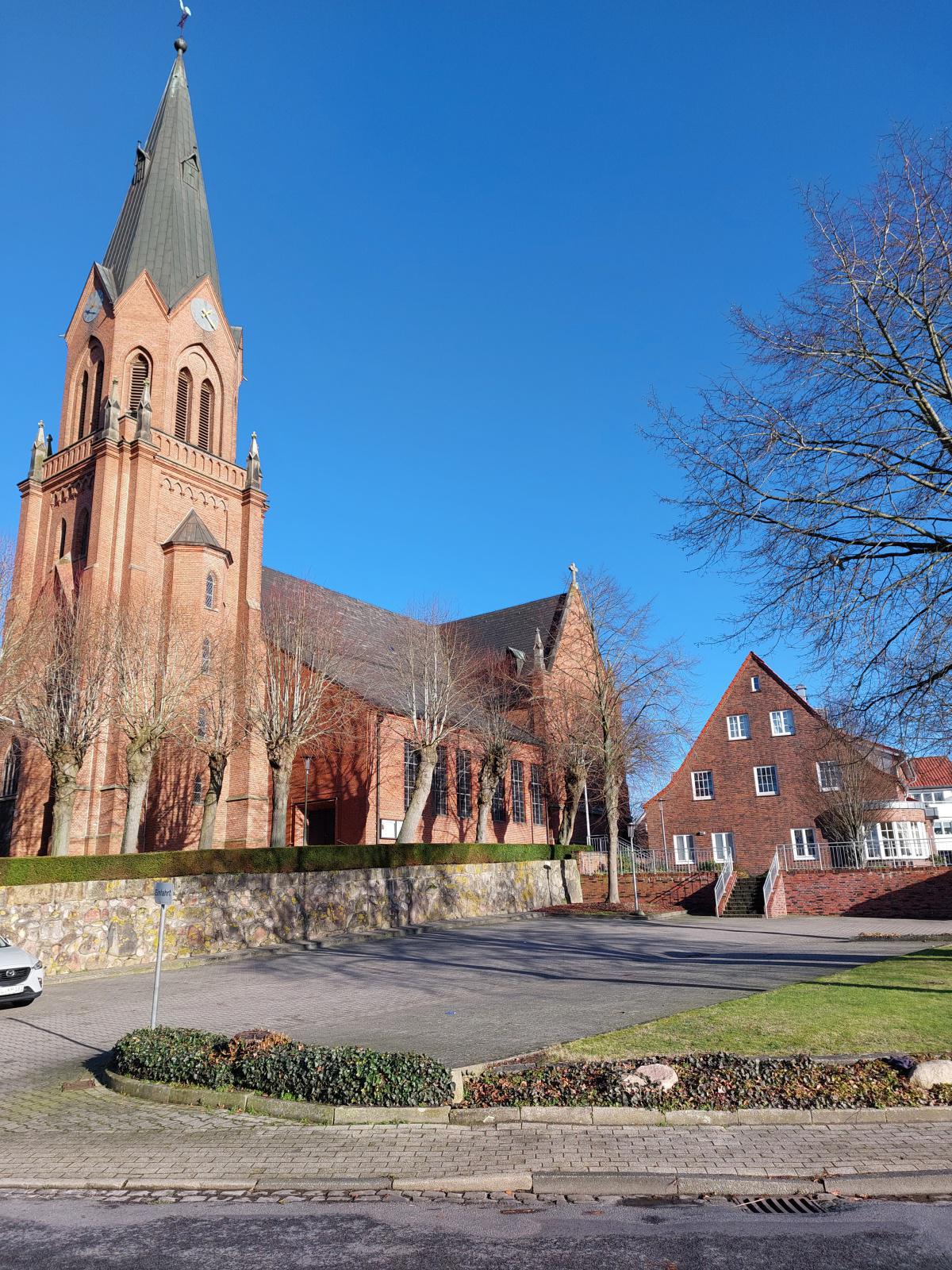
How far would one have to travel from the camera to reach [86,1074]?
1081cm

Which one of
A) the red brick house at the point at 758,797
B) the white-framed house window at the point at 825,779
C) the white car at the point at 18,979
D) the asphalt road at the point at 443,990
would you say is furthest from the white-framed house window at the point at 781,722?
the white car at the point at 18,979

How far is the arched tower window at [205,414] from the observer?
4197cm

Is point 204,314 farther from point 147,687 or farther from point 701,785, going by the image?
point 701,785

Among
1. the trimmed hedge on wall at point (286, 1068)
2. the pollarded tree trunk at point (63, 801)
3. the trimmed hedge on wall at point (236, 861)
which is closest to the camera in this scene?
the trimmed hedge on wall at point (286, 1068)

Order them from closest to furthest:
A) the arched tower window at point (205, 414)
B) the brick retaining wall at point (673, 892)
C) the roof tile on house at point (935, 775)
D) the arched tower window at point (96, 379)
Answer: the brick retaining wall at point (673, 892) → the arched tower window at point (96, 379) → the arched tower window at point (205, 414) → the roof tile on house at point (935, 775)

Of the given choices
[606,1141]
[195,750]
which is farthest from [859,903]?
[606,1141]

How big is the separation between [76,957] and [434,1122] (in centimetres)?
1590

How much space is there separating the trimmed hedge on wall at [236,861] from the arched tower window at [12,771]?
11.8m

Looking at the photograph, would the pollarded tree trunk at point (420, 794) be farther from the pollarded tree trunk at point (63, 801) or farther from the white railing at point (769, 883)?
the white railing at point (769, 883)

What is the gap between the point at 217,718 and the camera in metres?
29.5

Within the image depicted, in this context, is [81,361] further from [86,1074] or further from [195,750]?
[86,1074]

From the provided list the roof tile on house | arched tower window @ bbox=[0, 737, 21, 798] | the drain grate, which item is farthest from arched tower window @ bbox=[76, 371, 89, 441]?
the roof tile on house

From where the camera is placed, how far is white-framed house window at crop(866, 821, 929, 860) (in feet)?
133

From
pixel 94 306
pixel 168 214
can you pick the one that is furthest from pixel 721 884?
pixel 168 214
